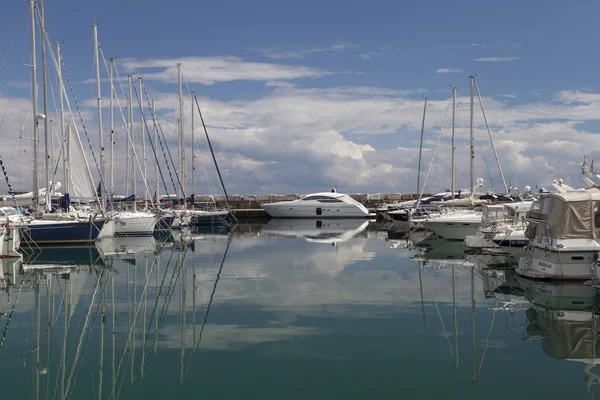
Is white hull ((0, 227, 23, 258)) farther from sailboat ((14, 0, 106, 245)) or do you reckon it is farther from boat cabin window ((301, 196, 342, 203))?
boat cabin window ((301, 196, 342, 203))

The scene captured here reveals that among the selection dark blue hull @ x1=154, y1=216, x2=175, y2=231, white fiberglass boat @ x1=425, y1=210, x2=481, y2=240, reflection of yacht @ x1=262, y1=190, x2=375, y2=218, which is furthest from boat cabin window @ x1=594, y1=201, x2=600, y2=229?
reflection of yacht @ x1=262, y1=190, x2=375, y2=218

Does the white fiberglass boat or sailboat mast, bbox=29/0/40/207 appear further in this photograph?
the white fiberglass boat

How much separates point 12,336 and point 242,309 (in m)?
4.86

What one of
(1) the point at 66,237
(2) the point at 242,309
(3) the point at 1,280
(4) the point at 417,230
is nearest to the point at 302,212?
(4) the point at 417,230

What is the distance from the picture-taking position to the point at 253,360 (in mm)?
10117

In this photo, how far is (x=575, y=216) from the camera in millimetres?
17625

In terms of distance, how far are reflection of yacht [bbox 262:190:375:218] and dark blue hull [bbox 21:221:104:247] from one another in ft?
100

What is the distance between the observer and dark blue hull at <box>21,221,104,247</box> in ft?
95.0

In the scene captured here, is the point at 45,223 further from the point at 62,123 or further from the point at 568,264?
the point at 568,264

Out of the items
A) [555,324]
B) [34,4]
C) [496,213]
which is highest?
[34,4]

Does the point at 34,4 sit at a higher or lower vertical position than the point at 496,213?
higher

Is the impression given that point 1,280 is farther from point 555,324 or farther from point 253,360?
point 555,324

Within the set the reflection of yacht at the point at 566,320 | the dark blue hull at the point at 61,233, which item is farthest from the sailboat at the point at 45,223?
the reflection of yacht at the point at 566,320

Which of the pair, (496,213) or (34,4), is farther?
(34,4)
